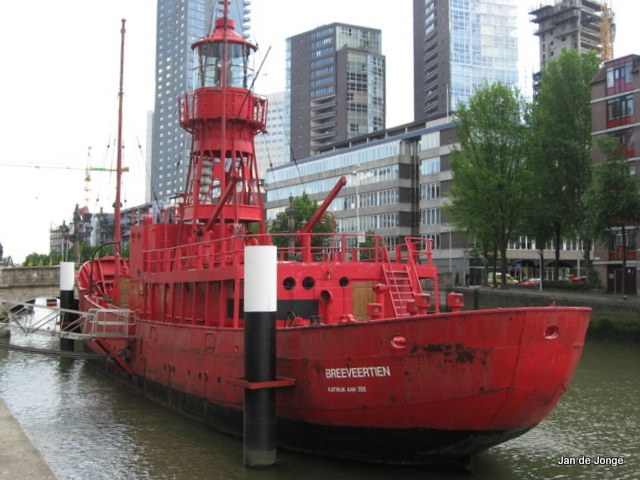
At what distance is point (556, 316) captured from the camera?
39.8ft

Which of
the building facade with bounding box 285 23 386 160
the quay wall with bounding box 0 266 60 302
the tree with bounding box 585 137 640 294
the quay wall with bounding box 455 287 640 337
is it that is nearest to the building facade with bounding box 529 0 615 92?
the building facade with bounding box 285 23 386 160

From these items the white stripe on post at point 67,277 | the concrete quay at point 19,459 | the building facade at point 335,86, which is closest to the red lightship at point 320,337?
the concrete quay at point 19,459

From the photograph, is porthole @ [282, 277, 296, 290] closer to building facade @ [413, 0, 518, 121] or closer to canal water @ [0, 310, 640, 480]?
canal water @ [0, 310, 640, 480]

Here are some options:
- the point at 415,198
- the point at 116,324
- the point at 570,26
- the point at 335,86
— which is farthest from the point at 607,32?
the point at 116,324

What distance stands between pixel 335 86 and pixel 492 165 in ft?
365

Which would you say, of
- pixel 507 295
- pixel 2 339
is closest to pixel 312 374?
pixel 2 339

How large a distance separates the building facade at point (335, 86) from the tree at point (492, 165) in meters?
99.3

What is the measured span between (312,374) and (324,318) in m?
2.90

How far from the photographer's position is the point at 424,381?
1252 centimetres

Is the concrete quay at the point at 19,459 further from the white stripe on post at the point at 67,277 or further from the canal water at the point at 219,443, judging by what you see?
the white stripe on post at the point at 67,277

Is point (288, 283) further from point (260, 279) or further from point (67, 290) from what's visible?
point (67, 290)

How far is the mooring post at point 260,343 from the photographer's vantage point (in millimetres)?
13430

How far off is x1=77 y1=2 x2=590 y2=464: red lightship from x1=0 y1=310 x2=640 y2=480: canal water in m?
0.50

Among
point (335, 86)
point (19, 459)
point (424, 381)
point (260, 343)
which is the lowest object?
point (19, 459)
